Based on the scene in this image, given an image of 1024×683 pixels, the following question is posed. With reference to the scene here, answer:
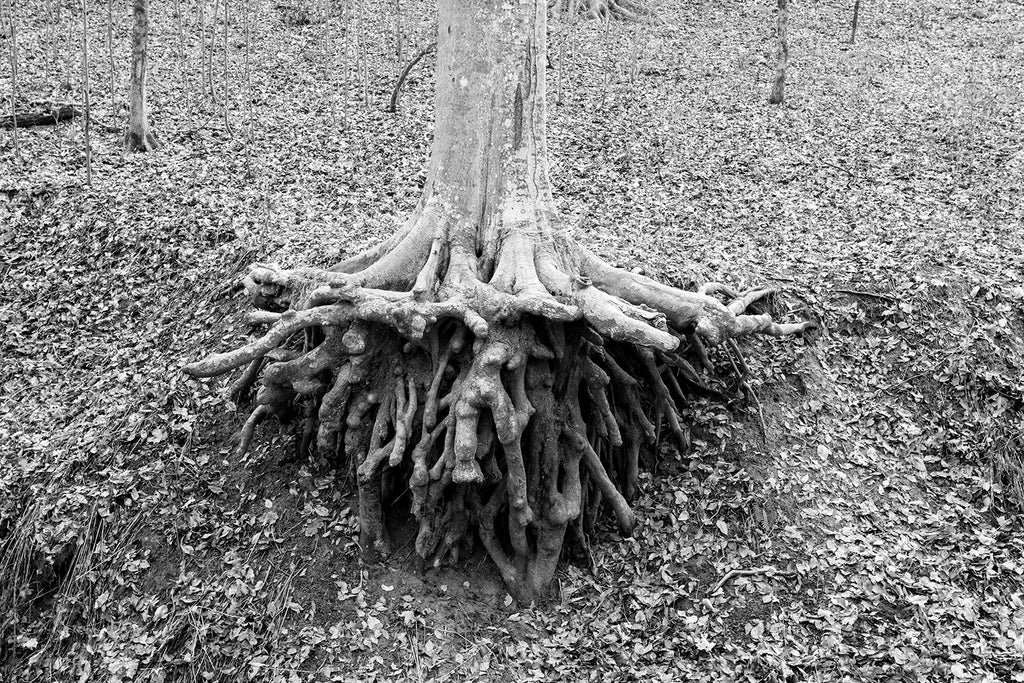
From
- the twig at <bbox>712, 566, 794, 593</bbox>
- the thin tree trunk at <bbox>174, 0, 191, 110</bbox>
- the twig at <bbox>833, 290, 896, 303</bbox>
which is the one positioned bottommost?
the twig at <bbox>712, 566, 794, 593</bbox>

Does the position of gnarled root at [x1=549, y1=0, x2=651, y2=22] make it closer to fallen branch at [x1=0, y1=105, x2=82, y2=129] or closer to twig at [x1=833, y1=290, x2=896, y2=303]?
fallen branch at [x1=0, y1=105, x2=82, y2=129]

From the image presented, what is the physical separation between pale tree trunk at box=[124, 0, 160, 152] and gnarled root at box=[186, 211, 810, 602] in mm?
7960

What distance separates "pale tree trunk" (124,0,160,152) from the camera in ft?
42.1

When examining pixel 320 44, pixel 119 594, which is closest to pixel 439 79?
pixel 119 594

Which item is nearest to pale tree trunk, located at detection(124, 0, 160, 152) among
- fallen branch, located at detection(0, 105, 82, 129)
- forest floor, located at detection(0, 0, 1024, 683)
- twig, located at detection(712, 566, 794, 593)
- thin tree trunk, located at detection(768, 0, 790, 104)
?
forest floor, located at detection(0, 0, 1024, 683)

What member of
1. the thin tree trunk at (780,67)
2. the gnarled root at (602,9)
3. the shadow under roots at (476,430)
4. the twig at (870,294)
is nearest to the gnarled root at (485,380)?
the shadow under roots at (476,430)

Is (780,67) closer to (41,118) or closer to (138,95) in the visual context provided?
(138,95)

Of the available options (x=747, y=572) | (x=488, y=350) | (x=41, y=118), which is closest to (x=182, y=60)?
(x=41, y=118)

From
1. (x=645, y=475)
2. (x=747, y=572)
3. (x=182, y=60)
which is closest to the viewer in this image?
(x=747, y=572)

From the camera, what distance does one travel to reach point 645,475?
22.6 feet

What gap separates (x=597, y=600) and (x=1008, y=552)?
3320mm

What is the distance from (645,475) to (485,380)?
6.51ft

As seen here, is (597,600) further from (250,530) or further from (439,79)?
(439,79)

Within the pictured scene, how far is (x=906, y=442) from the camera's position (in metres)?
7.07
